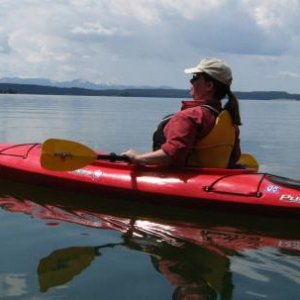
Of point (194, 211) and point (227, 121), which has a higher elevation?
point (227, 121)

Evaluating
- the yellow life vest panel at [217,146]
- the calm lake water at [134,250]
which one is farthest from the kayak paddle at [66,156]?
the yellow life vest panel at [217,146]

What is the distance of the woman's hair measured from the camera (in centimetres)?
555

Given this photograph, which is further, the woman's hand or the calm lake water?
the woman's hand

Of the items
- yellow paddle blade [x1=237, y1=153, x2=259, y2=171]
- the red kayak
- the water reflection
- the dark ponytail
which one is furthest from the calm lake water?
yellow paddle blade [x1=237, y1=153, x2=259, y2=171]

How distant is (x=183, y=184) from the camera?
548cm

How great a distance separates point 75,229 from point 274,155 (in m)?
6.95

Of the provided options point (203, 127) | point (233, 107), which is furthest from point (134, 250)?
point (233, 107)

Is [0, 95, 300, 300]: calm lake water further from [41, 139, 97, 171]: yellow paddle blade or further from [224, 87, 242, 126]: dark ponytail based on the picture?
[224, 87, 242, 126]: dark ponytail

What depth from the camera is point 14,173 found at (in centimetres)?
655

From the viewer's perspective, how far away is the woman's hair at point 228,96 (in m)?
5.55

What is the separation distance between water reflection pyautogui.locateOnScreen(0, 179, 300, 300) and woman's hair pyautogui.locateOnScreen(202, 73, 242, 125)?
3.21ft

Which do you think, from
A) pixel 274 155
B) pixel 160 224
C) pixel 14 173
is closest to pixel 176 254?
pixel 160 224

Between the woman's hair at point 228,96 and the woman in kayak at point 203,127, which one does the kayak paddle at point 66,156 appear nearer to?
the woman in kayak at point 203,127

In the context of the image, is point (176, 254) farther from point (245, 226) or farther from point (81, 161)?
point (81, 161)
